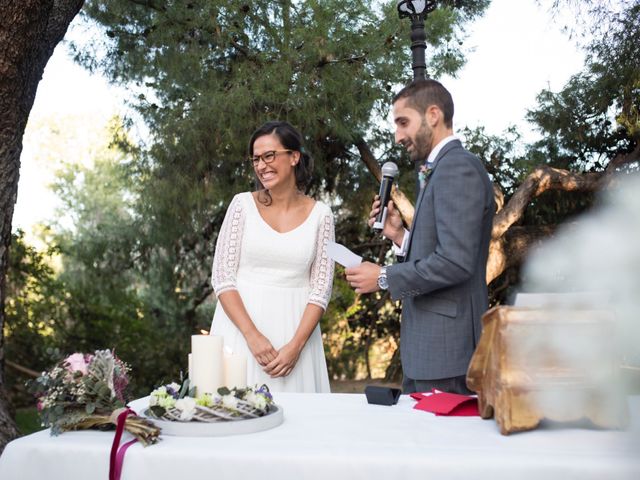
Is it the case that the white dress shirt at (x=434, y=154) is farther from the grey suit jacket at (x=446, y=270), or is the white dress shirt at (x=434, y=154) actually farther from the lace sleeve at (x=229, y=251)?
the lace sleeve at (x=229, y=251)

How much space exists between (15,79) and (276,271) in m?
2.24

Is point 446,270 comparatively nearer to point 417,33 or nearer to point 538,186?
point 417,33

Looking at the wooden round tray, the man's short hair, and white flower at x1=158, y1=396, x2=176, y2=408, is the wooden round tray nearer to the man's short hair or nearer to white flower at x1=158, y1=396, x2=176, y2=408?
white flower at x1=158, y1=396, x2=176, y2=408

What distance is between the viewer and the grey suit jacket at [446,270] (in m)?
1.79

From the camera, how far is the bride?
8.73 ft

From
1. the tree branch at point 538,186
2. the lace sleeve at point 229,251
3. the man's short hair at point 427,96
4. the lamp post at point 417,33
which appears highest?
the lamp post at point 417,33

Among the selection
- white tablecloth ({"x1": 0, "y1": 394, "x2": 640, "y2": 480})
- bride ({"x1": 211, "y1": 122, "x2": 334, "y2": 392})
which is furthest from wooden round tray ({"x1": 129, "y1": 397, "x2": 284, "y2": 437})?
bride ({"x1": 211, "y1": 122, "x2": 334, "y2": 392})

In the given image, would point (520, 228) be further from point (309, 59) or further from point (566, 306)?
point (566, 306)

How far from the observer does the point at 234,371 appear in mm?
1493

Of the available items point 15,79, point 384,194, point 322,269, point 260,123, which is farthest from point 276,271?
point 260,123

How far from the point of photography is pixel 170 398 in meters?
1.40

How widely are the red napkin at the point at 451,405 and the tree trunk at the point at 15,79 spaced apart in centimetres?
310

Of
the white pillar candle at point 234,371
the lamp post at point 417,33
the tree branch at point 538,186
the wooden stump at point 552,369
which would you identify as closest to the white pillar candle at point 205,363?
the white pillar candle at point 234,371

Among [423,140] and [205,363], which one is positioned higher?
[423,140]
